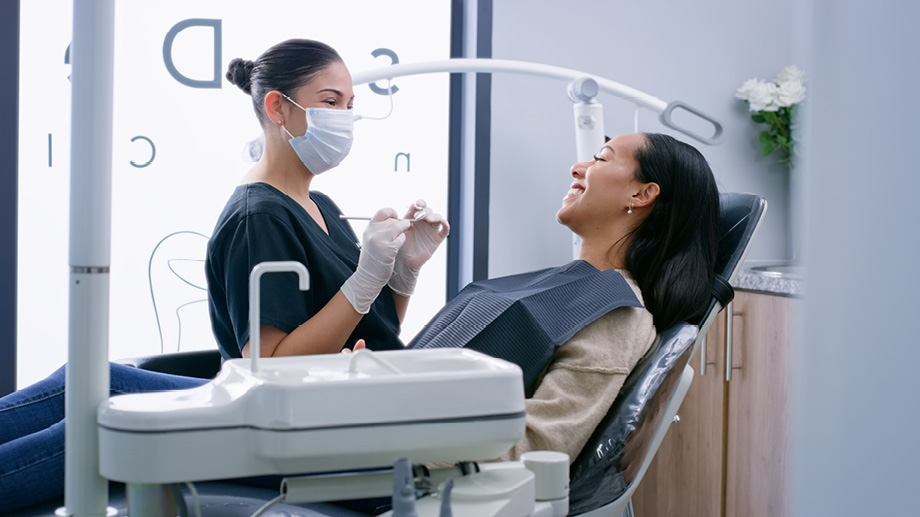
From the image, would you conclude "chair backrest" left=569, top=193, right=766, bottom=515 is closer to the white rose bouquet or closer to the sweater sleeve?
the sweater sleeve

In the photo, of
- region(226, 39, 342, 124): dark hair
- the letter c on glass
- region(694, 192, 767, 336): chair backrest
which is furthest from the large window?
region(694, 192, 767, 336): chair backrest

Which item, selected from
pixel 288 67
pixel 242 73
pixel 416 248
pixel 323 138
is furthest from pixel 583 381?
pixel 242 73

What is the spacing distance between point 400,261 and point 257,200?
0.34 meters

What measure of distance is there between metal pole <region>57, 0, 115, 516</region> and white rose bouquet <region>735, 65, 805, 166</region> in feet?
7.28

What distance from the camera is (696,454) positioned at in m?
2.31

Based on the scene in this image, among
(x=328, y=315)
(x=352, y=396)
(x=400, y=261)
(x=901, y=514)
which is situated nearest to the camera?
(x=901, y=514)

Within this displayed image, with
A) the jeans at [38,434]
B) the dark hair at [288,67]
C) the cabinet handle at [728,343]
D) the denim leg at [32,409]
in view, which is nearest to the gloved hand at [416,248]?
the dark hair at [288,67]

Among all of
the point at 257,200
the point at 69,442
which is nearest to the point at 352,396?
the point at 69,442

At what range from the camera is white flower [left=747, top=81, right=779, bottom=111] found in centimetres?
255

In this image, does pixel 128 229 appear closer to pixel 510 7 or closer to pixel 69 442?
pixel 510 7

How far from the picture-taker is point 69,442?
0.74m

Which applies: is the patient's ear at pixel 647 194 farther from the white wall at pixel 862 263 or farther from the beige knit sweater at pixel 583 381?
the white wall at pixel 862 263

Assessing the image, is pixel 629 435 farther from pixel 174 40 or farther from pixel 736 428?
pixel 174 40

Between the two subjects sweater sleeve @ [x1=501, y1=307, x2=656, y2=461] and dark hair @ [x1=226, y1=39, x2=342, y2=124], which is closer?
sweater sleeve @ [x1=501, y1=307, x2=656, y2=461]
